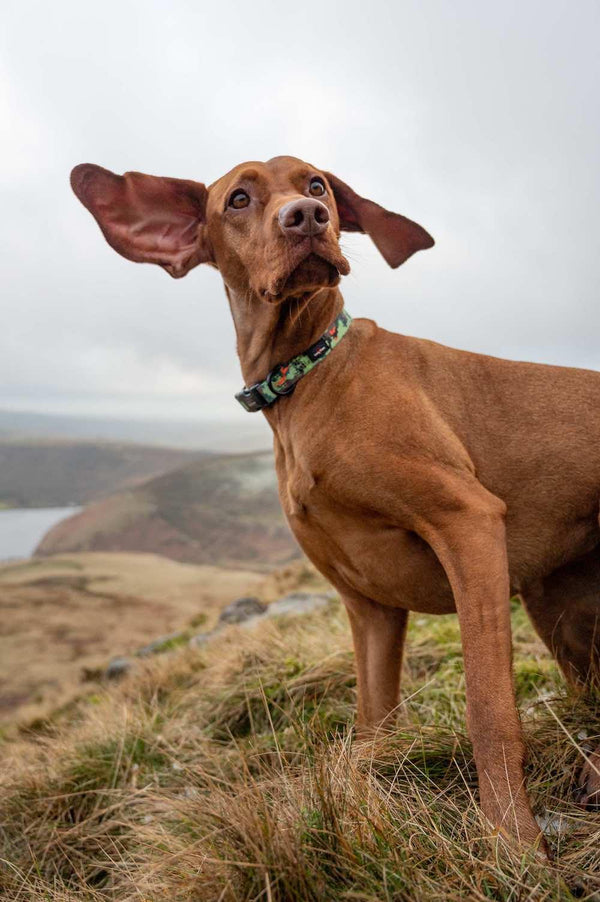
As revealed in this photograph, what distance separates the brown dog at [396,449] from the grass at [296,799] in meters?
0.26

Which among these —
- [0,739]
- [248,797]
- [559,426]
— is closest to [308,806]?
[248,797]

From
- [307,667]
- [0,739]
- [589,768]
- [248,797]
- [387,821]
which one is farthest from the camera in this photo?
[0,739]

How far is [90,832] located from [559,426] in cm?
319

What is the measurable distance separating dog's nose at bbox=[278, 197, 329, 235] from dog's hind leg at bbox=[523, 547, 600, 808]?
1.90 metres

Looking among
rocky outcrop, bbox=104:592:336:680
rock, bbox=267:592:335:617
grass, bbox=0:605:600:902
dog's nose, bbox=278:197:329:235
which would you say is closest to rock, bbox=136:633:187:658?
rocky outcrop, bbox=104:592:336:680

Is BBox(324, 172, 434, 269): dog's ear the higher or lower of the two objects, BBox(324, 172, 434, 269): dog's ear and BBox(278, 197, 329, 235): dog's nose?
the higher

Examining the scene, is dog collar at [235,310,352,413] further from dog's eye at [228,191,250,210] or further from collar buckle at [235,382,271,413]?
dog's eye at [228,191,250,210]

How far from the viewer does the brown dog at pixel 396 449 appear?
9.10ft

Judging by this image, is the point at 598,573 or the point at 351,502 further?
the point at 598,573

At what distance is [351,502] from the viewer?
3025mm

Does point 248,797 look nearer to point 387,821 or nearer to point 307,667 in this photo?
point 387,821

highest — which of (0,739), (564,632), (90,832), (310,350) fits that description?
(310,350)

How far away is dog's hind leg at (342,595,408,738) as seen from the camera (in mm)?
3621

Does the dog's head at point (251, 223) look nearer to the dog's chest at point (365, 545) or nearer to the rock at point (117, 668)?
the dog's chest at point (365, 545)
